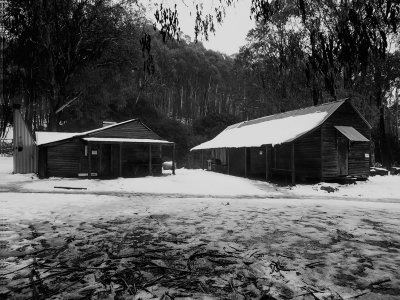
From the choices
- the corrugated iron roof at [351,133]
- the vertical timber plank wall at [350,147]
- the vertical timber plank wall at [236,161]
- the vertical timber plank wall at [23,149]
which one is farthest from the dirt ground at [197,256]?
the vertical timber plank wall at [236,161]

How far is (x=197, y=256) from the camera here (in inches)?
157

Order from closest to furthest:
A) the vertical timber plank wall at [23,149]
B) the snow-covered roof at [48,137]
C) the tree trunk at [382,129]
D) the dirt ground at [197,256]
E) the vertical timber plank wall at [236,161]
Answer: the dirt ground at [197,256] < the snow-covered roof at [48,137] < the vertical timber plank wall at [23,149] < the vertical timber plank wall at [236,161] < the tree trunk at [382,129]

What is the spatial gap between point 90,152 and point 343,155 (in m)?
17.2

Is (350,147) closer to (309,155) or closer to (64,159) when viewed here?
(309,155)

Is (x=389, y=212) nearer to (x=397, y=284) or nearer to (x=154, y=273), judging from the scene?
(x=397, y=284)

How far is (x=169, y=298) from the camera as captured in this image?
9.12 feet

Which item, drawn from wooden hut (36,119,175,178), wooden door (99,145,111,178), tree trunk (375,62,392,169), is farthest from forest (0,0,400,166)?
wooden door (99,145,111,178)

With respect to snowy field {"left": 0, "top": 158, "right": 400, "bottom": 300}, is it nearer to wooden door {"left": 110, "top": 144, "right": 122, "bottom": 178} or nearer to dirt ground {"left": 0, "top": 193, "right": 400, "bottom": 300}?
dirt ground {"left": 0, "top": 193, "right": 400, "bottom": 300}

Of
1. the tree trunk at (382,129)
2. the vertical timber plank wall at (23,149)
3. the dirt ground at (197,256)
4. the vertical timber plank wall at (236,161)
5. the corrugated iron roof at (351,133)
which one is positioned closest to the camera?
the dirt ground at (197,256)

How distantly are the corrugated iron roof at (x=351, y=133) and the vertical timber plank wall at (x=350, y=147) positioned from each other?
40 cm

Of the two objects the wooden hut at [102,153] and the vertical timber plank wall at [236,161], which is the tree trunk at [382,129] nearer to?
the vertical timber plank wall at [236,161]

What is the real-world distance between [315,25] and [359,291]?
16.3 feet

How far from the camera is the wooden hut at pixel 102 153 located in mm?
18797

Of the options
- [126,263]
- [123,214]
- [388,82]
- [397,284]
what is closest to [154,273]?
[126,263]
